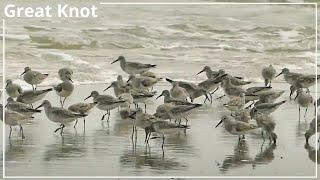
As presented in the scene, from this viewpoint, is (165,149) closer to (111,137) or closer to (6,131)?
(111,137)

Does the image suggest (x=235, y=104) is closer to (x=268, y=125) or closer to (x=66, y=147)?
(x=268, y=125)

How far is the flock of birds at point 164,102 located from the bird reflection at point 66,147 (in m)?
0.31

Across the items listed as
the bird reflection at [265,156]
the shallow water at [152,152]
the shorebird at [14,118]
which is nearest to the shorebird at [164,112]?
the shallow water at [152,152]

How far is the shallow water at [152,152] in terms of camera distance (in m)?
8.95

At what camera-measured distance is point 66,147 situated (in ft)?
32.9

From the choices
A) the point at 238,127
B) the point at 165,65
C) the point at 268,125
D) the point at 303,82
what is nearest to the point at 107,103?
the point at 238,127

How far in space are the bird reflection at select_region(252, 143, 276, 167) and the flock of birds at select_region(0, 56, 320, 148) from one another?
1.09 ft

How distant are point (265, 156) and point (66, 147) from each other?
2.39m

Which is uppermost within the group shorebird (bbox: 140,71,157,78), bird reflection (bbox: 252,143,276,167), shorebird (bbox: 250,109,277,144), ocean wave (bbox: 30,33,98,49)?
ocean wave (bbox: 30,33,98,49)

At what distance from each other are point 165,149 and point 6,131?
2.31 metres

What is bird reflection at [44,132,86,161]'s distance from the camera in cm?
958

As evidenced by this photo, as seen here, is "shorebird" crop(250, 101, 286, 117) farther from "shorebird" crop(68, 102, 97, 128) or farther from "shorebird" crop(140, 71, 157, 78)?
"shorebird" crop(140, 71, 157, 78)

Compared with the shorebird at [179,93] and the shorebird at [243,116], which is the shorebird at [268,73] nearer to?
the shorebird at [179,93]

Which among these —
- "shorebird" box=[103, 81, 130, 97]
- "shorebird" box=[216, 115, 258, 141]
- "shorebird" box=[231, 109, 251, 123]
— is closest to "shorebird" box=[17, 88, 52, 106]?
"shorebird" box=[103, 81, 130, 97]
